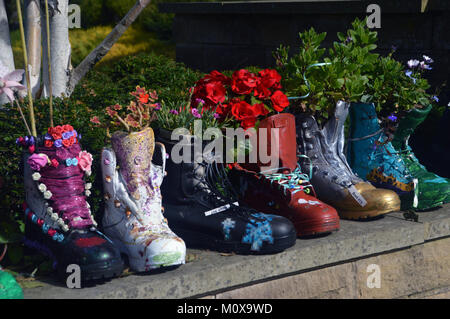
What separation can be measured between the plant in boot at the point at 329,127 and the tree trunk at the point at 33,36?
1.71 meters

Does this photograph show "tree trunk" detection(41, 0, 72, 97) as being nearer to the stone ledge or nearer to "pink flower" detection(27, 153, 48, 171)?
"pink flower" detection(27, 153, 48, 171)

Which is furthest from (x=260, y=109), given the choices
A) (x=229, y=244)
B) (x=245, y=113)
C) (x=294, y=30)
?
(x=294, y=30)

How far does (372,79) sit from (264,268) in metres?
1.59

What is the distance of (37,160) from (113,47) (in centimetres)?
552

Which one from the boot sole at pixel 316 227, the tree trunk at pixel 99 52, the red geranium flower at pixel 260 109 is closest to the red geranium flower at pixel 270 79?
the red geranium flower at pixel 260 109

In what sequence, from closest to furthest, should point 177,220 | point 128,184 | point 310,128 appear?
1. point 128,184
2. point 177,220
3. point 310,128

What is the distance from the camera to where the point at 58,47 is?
414 centimetres

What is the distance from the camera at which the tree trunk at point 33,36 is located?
13.5ft

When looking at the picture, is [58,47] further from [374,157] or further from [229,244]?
[374,157]

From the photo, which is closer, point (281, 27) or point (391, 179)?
point (391, 179)
